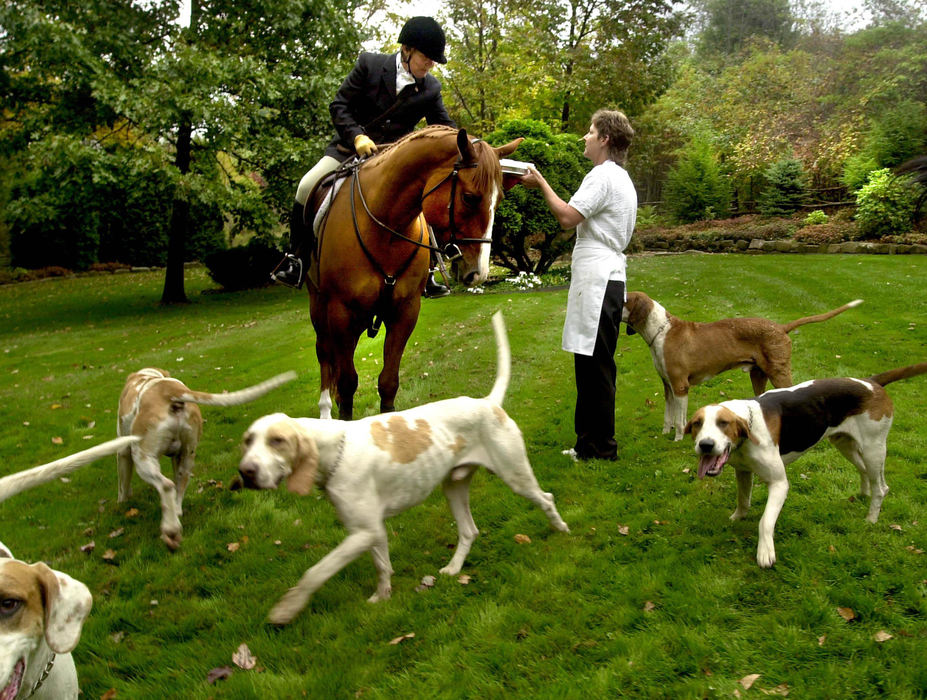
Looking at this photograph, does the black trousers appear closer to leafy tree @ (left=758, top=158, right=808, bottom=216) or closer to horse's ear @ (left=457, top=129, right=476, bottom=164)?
horse's ear @ (left=457, top=129, right=476, bottom=164)

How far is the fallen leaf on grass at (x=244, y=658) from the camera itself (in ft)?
10.6

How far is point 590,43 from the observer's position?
23.6 metres

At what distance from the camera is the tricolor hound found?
208 cm

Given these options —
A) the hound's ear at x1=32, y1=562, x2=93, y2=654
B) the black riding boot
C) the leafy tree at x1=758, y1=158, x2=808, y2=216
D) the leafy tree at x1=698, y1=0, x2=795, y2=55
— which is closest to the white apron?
the black riding boot

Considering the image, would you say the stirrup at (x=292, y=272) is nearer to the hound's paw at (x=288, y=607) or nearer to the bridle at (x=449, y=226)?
the bridle at (x=449, y=226)

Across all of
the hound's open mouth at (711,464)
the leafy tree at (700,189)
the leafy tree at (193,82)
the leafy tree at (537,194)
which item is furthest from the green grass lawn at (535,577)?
the leafy tree at (700,189)

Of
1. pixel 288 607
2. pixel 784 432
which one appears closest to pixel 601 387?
pixel 784 432

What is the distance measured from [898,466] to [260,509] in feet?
15.9

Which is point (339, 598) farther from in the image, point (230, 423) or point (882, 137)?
point (882, 137)

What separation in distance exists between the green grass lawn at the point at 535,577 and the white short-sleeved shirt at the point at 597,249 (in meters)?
1.19

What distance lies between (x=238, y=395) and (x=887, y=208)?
2116cm

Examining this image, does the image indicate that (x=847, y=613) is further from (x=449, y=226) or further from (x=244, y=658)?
(x=449, y=226)

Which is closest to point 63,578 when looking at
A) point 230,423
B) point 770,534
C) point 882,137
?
point 770,534

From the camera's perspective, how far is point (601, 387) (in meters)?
5.34
